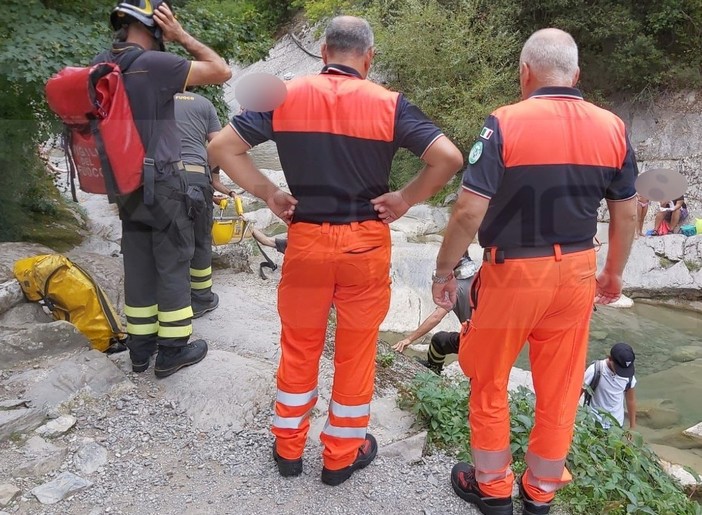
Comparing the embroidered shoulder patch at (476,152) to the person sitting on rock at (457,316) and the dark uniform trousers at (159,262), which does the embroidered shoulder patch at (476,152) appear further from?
the person sitting on rock at (457,316)

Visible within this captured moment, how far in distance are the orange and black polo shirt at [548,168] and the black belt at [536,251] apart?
17 millimetres

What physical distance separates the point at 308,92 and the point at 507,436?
1690mm

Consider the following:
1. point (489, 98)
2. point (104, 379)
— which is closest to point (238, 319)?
point (104, 379)

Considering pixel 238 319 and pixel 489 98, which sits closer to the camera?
pixel 238 319

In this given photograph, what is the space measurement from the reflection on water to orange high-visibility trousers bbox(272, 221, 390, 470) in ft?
13.8

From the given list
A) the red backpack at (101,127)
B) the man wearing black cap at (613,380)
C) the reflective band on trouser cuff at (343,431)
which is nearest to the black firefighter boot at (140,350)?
the red backpack at (101,127)

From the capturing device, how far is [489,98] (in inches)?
516

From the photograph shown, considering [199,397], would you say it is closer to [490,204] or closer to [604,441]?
[490,204]

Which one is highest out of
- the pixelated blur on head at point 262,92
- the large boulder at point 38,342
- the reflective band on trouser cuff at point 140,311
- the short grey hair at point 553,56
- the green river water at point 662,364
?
the short grey hair at point 553,56

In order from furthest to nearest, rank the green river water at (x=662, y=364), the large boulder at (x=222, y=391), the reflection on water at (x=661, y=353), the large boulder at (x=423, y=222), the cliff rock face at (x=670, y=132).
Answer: the cliff rock face at (x=670, y=132)
the large boulder at (x=423, y=222)
the reflection on water at (x=661, y=353)
the green river water at (x=662, y=364)
the large boulder at (x=222, y=391)

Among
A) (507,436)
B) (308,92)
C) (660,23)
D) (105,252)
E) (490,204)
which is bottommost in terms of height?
(105,252)

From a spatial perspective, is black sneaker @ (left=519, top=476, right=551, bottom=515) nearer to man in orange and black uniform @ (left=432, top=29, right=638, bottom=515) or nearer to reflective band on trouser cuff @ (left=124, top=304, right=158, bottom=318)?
man in orange and black uniform @ (left=432, top=29, right=638, bottom=515)

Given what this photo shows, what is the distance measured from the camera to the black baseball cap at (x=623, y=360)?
4559 millimetres

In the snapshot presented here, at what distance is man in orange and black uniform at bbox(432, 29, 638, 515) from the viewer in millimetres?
2277
